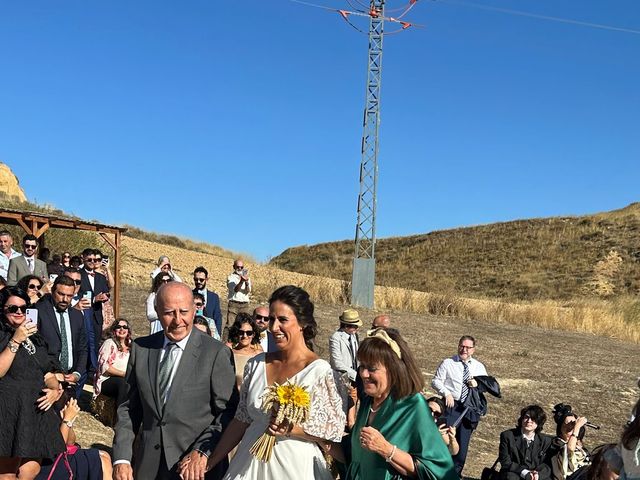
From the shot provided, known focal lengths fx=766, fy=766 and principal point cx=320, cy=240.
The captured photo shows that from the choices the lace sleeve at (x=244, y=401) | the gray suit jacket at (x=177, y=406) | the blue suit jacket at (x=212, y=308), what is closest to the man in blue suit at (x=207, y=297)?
the blue suit jacket at (x=212, y=308)

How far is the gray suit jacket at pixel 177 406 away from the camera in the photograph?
3.99 metres

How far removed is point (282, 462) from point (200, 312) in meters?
5.46

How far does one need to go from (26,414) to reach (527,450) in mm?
5127

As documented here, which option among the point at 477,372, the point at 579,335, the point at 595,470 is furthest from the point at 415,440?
the point at 579,335

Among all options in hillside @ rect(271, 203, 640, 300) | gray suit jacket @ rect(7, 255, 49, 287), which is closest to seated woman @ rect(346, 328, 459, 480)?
gray suit jacket @ rect(7, 255, 49, 287)

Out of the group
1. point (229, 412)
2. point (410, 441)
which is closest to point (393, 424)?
point (410, 441)

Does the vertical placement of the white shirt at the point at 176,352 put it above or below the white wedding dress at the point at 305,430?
above

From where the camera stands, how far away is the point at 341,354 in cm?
882

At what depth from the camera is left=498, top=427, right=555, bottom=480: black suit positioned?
7.64 meters

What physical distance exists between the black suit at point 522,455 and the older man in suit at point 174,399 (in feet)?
14.7

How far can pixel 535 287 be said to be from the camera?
62.2 m

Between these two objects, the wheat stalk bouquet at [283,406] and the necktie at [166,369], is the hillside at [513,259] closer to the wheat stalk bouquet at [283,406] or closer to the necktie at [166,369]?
the necktie at [166,369]

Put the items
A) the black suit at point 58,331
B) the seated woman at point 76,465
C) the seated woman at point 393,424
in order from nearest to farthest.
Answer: the seated woman at point 393,424
the seated woman at point 76,465
the black suit at point 58,331

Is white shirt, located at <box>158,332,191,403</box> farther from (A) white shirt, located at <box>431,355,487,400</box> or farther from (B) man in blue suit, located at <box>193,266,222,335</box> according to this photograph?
(B) man in blue suit, located at <box>193,266,222,335</box>
